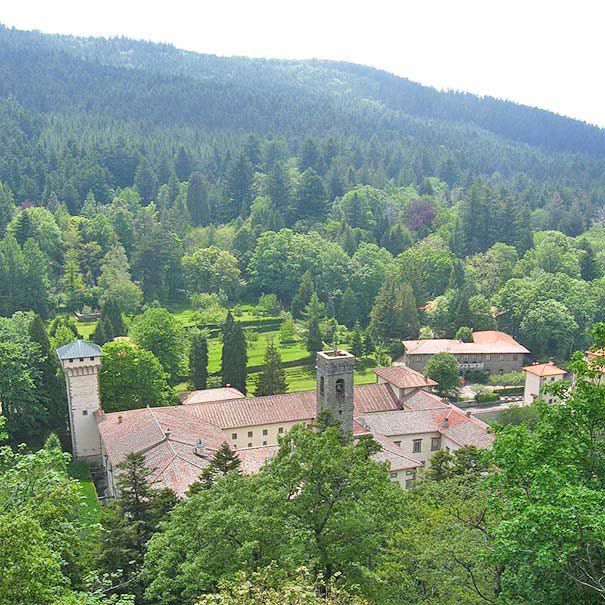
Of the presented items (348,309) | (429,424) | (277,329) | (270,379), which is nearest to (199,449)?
(429,424)

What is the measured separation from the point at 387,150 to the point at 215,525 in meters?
170

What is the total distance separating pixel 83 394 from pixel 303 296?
48682 mm

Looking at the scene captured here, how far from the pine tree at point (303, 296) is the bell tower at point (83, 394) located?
4724 cm

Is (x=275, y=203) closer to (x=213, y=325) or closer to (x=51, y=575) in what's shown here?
(x=213, y=325)

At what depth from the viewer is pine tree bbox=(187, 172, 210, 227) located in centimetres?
12612

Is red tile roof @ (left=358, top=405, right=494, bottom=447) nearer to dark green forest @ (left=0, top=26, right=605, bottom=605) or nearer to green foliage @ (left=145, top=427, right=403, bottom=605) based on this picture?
dark green forest @ (left=0, top=26, right=605, bottom=605)

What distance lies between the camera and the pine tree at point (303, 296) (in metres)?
95.6

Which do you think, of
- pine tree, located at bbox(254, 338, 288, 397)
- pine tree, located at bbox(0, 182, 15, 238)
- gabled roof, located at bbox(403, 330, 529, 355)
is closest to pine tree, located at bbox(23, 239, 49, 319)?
pine tree, located at bbox(0, 182, 15, 238)

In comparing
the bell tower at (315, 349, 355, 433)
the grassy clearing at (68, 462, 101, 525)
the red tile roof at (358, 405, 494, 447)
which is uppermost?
the bell tower at (315, 349, 355, 433)

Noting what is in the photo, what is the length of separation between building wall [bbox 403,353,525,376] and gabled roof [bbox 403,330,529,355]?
19.4 inches

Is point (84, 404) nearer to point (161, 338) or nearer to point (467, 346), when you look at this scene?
point (161, 338)

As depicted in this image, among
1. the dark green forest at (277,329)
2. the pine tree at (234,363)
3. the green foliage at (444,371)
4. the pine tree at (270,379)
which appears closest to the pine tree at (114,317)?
the dark green forest at (277,329)

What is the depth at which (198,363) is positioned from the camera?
6538 centimetres

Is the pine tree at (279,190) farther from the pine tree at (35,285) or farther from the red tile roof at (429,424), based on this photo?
the red tile roof at (429,424)
